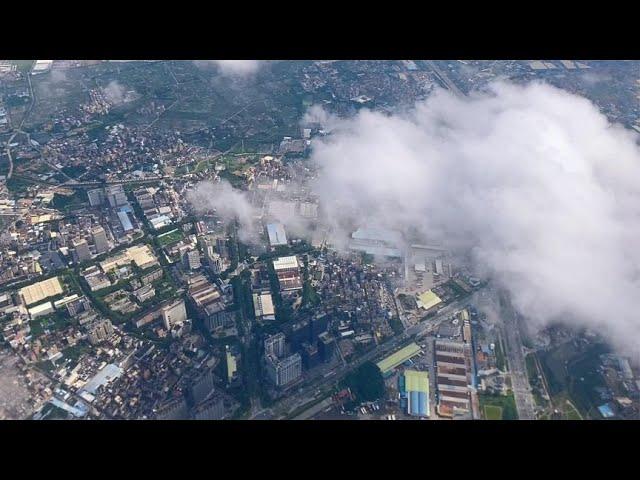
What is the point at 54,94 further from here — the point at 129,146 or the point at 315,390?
the point at 315,390

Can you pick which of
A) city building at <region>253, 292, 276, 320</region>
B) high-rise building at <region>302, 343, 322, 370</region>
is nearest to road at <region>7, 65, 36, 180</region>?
city building at <region>253, 292, 276, 320</region>

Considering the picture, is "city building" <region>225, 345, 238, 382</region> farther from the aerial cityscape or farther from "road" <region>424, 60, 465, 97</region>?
"road" <region>424, 60, 465, 97</region>

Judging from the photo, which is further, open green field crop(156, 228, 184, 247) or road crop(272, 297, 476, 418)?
open green field crop(156, 228, 184, 247)

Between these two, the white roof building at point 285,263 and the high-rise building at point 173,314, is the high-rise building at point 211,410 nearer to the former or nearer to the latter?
the high-rise building at point 173,314

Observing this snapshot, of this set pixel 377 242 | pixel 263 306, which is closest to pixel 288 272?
pixel 263 306
